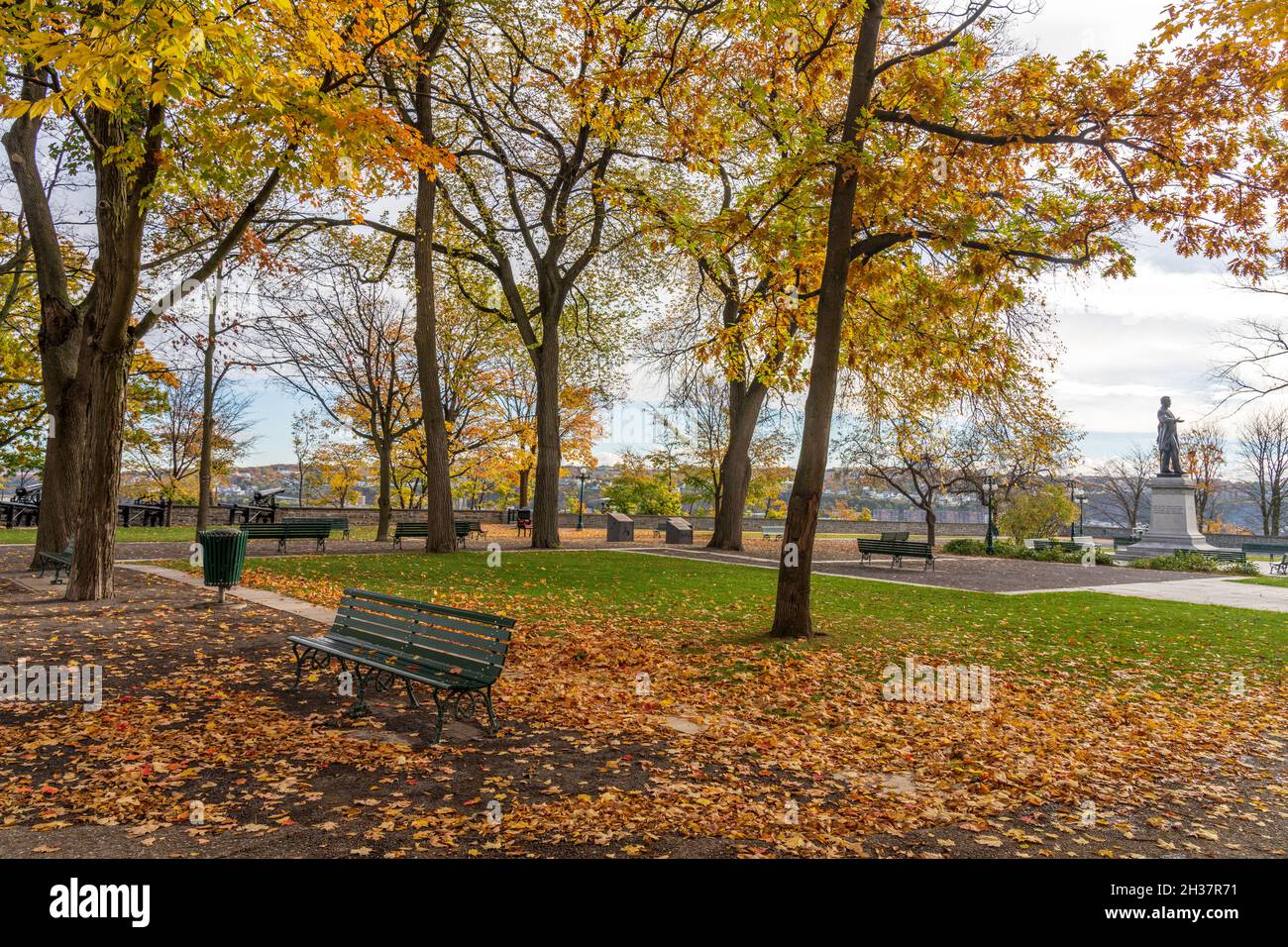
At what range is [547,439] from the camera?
2042 centimetres

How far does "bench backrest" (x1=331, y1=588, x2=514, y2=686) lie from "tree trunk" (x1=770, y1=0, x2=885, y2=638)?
13.9ft

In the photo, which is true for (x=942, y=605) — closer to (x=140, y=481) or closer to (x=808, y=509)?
(x=808, y=509)

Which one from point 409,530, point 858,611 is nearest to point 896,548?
point 858,611

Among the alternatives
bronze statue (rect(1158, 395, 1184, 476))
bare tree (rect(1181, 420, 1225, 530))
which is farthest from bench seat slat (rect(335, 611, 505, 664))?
bare tree (rect(1181, 420, 1225, 530))

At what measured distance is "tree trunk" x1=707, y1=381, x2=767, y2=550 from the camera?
2248 cm

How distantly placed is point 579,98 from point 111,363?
875 cm

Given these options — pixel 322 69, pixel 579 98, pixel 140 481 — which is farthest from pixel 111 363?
pixel 140 481

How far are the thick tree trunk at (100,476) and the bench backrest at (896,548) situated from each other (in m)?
16.6

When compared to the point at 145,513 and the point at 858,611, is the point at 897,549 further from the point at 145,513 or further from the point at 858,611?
the point at 145,513

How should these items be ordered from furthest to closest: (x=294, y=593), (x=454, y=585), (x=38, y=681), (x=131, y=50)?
(x=454, y=585) < (x=294, y=593) < (x=38, y=681) < (x=131, y=50)

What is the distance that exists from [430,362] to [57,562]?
28.5 feet

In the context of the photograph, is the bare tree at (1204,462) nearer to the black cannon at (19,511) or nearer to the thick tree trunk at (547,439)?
the thick tree trunk at (547,439)

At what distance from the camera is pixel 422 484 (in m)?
44.1

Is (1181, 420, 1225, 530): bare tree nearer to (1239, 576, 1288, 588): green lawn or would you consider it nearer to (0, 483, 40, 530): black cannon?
(1239, 576, 1288, 588): green lawn
